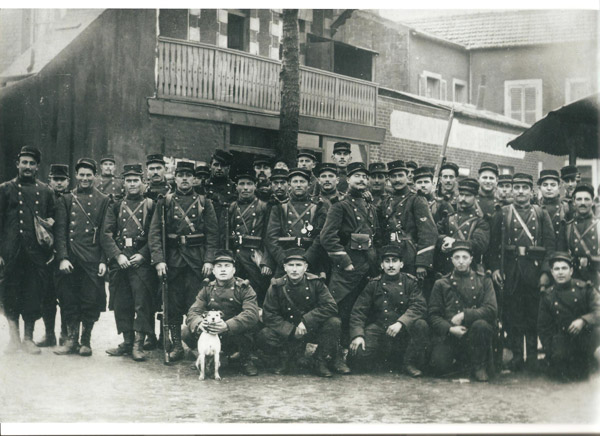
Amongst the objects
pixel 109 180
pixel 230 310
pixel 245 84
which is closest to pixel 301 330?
pixel 230 310

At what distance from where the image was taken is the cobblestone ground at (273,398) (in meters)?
4.87

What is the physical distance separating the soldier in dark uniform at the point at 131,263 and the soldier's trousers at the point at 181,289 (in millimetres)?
192

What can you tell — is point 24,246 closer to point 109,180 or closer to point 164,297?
point 164,297

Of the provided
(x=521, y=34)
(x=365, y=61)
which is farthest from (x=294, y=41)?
(x=365, y=61)

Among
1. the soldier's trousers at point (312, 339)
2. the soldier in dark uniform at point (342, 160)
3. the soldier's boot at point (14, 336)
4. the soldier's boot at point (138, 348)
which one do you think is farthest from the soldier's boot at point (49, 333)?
the soldier in dark uniform at point (342, 160)

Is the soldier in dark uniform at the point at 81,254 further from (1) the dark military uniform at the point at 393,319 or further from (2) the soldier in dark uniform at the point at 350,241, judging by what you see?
(1) the dark military uniform at the point at 393,319

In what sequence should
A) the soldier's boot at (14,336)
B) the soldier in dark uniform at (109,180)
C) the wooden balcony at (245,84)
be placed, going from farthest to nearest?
1. the wooden balcony at (245,84)
2. the soldier in dark uniform at (109,180)
3. the soldier's boot at (14,336)

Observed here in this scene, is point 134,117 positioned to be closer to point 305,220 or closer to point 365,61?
point 305,220

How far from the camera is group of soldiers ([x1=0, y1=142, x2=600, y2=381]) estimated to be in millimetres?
5520

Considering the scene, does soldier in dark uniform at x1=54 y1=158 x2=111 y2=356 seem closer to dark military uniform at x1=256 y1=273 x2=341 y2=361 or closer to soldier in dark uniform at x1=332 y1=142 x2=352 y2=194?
dark military uniform at x1=256 y1=273 x2=341 y2=361

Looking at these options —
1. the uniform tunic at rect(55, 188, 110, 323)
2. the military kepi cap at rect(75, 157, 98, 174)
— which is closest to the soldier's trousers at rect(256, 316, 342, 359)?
the uniform tunic at rect(55, 188, 110, 323)

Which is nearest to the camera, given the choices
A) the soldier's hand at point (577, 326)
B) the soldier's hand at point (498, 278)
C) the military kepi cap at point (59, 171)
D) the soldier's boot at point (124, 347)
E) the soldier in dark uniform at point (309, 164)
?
the soldier's hand at point (577, 326)

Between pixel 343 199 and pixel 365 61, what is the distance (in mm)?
7771

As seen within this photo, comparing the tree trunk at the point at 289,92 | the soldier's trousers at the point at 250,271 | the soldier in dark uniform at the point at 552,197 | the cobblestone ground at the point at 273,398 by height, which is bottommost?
the cobblestone ground at the point at 273,398
